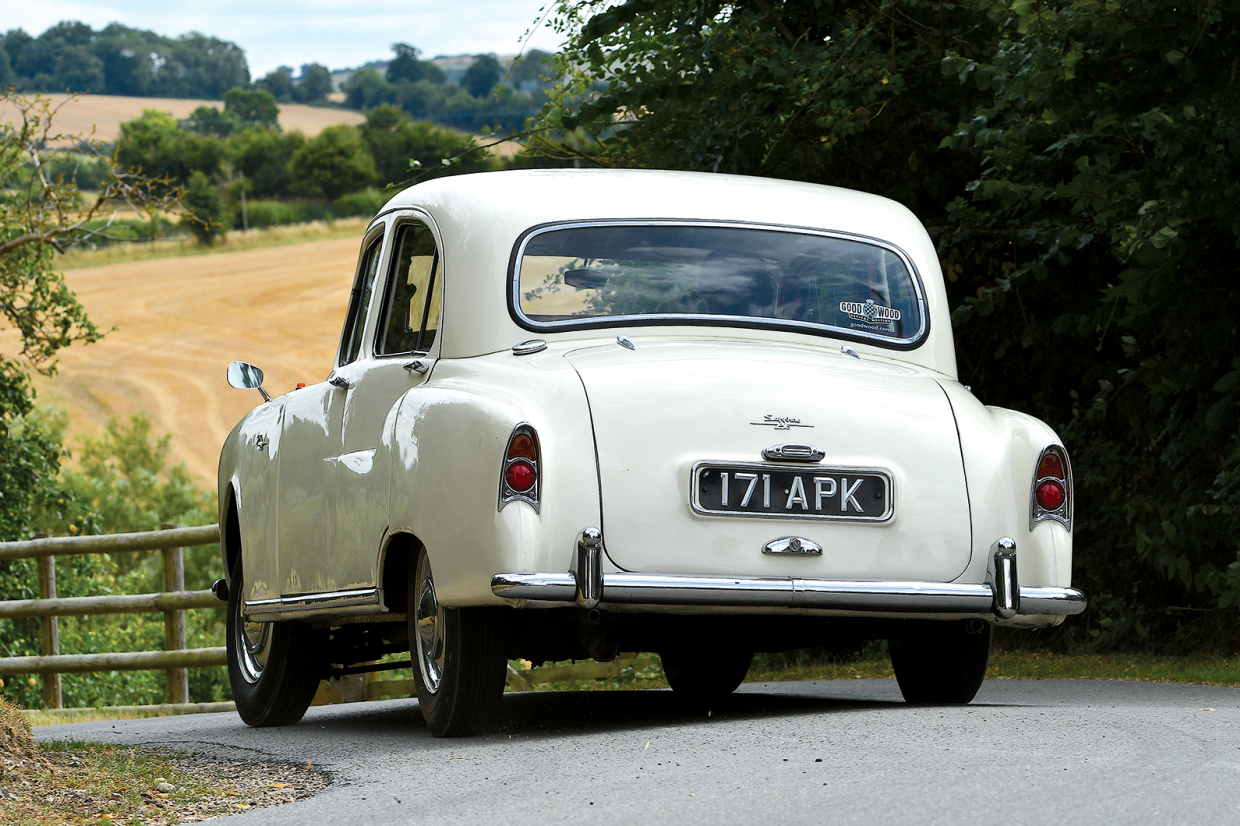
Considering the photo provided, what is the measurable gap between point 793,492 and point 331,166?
109 meters

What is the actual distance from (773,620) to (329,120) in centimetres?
16114

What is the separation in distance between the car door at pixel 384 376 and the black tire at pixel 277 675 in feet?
3.89

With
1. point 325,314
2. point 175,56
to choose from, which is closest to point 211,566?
point 325,314

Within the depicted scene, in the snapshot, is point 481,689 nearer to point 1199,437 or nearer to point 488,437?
point 488,437

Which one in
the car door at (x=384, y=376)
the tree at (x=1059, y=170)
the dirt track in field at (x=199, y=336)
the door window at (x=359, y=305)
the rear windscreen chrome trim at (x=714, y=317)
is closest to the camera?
the rear windscreen chrome trim at (x=714, y=317)

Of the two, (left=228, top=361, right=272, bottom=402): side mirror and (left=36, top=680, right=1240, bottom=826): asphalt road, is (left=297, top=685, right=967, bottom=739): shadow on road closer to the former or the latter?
(left=36, top=680, right=1240, bottom=826): asphalt road

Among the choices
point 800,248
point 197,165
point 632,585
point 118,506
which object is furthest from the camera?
point 197,165

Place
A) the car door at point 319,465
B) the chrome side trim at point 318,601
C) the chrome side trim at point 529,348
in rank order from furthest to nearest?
the car door at point 319,465
the chrome side trim at point 318,601
the chrome side trim at point 529,348

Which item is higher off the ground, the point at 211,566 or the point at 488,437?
the point at 488,437

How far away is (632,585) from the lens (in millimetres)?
5559

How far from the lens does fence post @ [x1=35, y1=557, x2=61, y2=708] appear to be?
12.8m

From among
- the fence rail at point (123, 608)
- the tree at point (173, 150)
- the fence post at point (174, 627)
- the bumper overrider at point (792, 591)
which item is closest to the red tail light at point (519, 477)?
the bumper overrider at point (792, 591)

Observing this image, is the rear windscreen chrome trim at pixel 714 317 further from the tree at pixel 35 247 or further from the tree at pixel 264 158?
the tree at pixel 264 158

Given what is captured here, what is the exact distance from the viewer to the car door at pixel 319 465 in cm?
702
